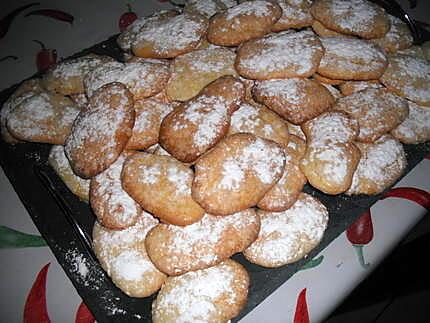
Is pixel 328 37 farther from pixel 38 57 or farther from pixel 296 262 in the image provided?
pixel 38 57

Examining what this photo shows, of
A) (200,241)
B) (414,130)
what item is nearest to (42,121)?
(200,241)

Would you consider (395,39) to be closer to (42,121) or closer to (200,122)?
(200,122)

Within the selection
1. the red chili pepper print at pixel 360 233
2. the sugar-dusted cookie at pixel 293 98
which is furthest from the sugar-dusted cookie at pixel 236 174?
the red chili pepper print at pixel 360 233

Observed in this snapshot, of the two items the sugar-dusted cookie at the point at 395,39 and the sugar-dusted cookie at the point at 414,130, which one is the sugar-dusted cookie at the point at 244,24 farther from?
the sugar-dusted cookie at the point at 414,130

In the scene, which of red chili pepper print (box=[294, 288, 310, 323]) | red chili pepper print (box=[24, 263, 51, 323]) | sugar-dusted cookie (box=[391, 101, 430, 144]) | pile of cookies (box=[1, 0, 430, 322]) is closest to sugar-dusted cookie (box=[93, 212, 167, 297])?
pile of cookies (box=[1, 0, 430, 322])

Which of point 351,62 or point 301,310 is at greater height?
point 351,62

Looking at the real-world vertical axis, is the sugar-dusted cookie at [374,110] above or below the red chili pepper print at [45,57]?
below

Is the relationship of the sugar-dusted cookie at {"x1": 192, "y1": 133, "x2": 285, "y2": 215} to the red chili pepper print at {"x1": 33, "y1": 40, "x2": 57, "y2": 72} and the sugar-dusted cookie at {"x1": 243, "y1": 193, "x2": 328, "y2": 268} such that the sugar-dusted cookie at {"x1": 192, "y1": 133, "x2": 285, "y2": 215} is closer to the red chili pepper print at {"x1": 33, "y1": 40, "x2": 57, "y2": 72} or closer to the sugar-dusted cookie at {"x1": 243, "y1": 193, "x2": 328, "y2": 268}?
the sugar-dusted cookie at {"x1": 243, "y1": 193, "x2": 328, "y2": 268}
